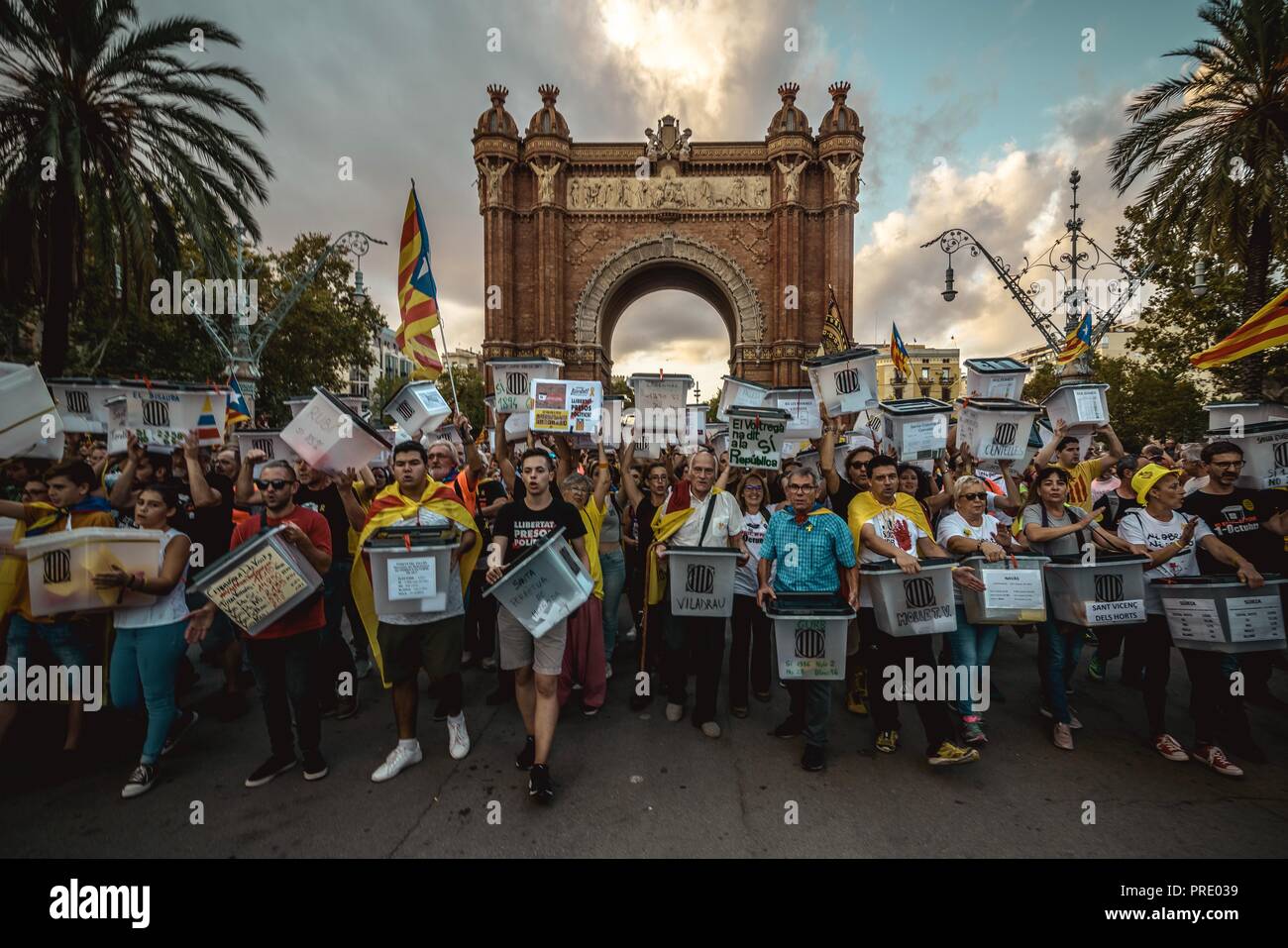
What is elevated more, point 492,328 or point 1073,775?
point 492,328

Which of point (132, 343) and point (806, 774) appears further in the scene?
point (132, 343)

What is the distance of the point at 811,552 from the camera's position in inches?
175

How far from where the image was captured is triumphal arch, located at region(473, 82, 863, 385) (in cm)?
2739

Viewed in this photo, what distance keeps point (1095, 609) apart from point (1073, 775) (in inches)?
49.5

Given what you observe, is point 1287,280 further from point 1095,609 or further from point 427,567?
point 427,567

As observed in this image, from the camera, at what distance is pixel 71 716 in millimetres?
4434

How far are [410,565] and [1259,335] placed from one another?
8.33 m

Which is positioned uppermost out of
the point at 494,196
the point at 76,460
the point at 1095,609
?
the point at 494,196

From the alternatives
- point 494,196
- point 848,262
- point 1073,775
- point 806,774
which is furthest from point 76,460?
point 848,262

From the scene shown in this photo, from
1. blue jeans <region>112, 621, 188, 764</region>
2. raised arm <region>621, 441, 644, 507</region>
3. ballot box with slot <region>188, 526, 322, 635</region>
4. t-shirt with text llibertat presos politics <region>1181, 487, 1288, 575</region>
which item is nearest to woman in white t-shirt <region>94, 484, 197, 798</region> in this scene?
blue jeans <region>112, 621, 188, 764</region>

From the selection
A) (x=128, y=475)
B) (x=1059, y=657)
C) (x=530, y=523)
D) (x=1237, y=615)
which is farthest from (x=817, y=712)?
(x=128, y=475)

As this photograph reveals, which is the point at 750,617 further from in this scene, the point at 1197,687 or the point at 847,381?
the point at 1197,687

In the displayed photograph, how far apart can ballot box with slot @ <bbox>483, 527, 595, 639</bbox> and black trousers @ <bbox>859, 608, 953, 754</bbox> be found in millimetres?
2416
